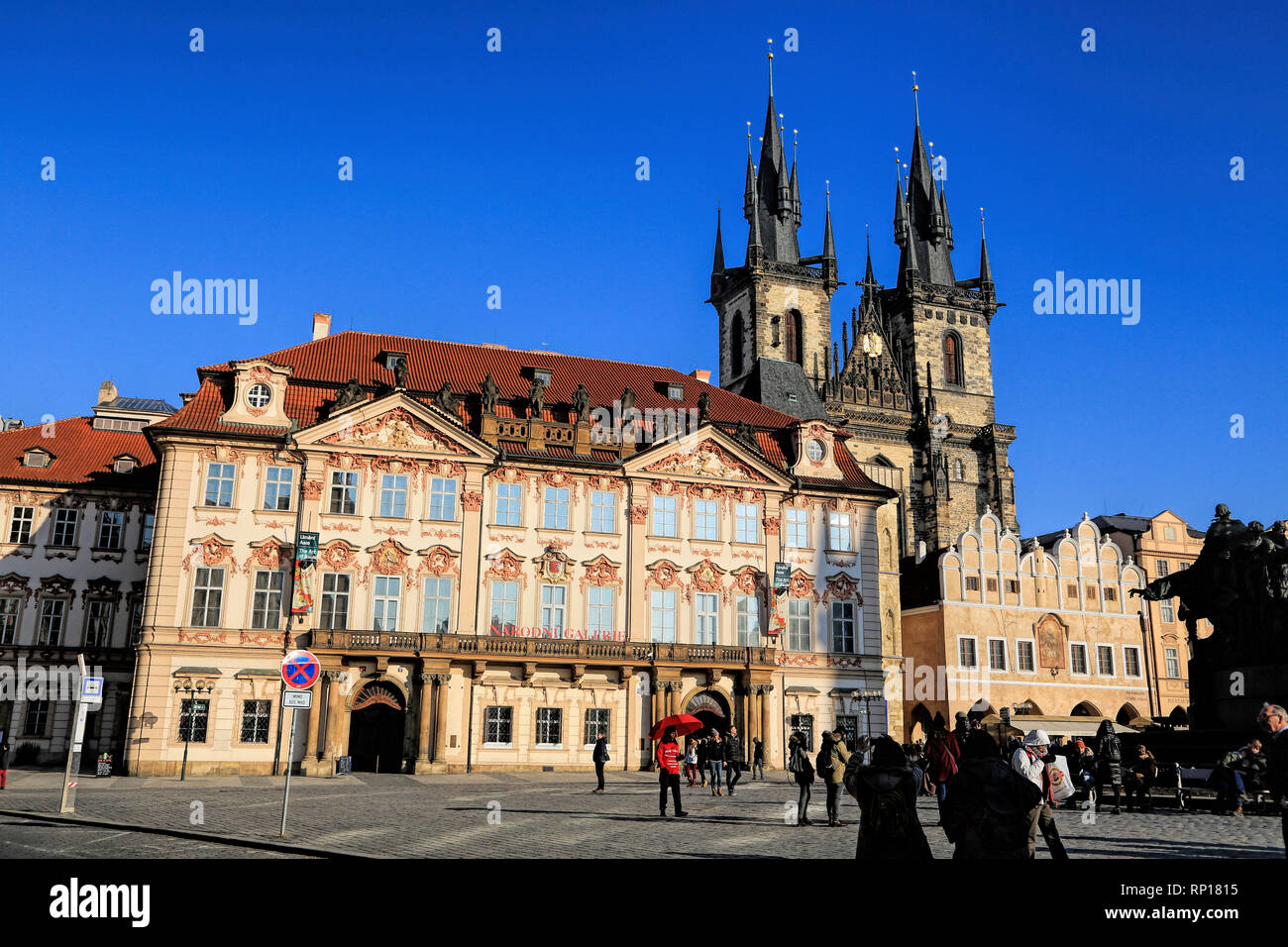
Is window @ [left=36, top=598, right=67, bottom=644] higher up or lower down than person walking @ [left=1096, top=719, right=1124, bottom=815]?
higher up

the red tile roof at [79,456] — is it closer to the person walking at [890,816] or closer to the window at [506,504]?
the window at [506,504]

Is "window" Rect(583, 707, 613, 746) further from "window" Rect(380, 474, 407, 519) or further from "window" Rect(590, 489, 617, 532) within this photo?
"window" Rect(380, 474, 407, 519)

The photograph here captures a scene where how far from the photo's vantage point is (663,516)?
1676 inches

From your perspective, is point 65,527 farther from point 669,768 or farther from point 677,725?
point 669,768

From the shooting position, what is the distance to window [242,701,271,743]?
36.2 metres

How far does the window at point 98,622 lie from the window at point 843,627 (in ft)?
95.4

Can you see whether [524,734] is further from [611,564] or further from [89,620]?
[89,620]

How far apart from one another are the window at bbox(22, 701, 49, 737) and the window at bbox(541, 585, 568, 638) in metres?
20.9

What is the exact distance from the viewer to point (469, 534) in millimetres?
39781

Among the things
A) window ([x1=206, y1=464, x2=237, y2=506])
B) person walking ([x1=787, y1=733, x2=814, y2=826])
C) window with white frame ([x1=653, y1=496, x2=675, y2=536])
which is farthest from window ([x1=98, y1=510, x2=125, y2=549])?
person walking ([x1=787, y1=733, x2=814, y2=826])

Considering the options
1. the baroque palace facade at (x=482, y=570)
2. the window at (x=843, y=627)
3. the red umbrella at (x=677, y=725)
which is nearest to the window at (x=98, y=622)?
the baroque palace facade at (x=482, y=570)

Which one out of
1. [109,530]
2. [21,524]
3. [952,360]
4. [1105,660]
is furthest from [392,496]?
[952,360]
